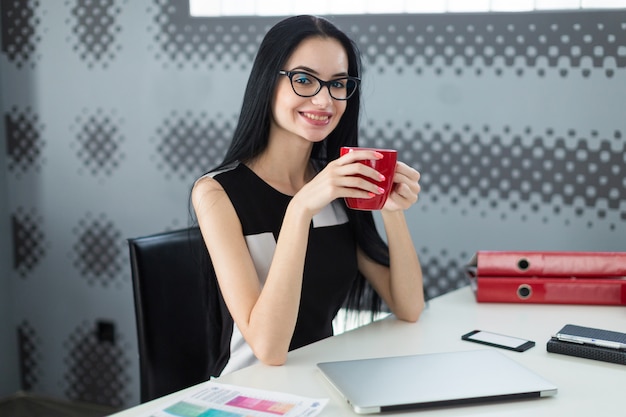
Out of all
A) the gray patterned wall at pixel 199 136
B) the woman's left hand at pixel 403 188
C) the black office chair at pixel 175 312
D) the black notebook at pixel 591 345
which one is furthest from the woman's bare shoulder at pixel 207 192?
the gray patterned wall at pixel 199 136

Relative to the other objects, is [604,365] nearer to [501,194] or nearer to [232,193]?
[232,193]

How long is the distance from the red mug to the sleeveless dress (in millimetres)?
294

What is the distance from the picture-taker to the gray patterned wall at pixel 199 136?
2.29 meters

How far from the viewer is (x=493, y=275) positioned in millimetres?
1862

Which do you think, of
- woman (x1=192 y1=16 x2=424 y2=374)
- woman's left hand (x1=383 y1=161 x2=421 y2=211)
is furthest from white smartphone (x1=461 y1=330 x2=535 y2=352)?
woman's left hand (x1=383 y1=161 x2=421 y2=211)

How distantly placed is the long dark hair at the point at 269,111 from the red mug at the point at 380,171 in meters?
0.35

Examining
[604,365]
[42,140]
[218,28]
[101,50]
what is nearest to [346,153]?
[604,365]

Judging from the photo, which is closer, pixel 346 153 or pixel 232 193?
pixel 346 153

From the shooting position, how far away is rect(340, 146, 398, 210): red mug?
1367 mm

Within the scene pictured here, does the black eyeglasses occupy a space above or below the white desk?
above

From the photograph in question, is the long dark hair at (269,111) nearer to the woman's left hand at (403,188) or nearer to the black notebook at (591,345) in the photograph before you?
the woman's left hand at (403,188)

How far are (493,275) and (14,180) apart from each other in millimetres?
2170

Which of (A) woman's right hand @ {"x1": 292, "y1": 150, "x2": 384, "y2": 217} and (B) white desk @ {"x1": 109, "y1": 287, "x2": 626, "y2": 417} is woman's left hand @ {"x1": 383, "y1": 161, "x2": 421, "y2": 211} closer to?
(A) woman's right hand @ {"x1": 292, "y1": 150, "x2": 384, "y2": 217}

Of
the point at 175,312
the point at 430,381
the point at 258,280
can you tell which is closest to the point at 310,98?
the point at 258,280
